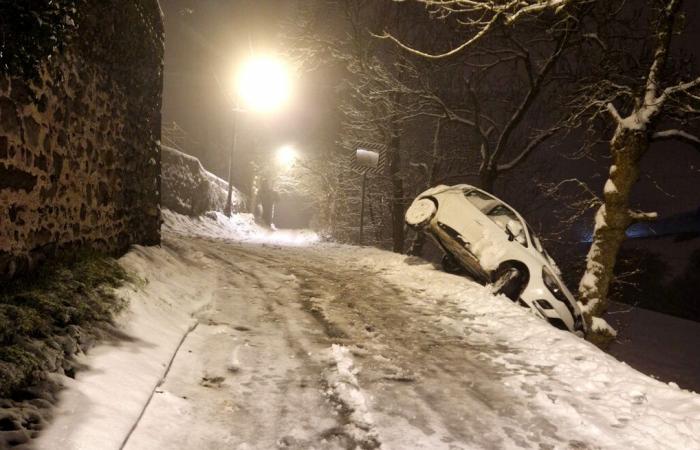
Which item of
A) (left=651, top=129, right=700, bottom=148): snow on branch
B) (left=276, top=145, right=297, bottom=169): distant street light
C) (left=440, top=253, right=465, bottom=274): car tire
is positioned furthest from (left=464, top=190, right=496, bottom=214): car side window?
(left=276, top=145, right=297, bottom=169): distant street light

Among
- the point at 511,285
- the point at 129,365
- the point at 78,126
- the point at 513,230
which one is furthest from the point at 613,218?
the point at 78,126

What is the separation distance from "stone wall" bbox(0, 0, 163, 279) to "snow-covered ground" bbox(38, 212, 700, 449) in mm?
916

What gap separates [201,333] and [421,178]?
1788cm

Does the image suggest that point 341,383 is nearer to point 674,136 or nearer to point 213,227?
point 674,136

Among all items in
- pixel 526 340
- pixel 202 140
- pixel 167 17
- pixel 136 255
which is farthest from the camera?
pixel 202 140

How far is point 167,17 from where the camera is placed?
32.3 m

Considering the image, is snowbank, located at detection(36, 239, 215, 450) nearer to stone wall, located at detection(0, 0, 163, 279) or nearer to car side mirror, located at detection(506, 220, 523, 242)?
stone wall, located at detection(0, 0, 163, 279)

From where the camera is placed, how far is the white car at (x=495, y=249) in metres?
7.54

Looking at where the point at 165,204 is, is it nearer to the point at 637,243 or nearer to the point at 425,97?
the point at 425,97

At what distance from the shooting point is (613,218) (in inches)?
317

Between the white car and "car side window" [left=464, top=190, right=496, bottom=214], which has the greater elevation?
"car side window" [left=464, top=190, right=496, bottom=214]

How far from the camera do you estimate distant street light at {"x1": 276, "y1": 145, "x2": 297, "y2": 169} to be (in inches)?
1418

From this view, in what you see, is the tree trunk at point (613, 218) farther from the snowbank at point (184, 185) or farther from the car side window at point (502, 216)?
the snowbank at point (184, 185)

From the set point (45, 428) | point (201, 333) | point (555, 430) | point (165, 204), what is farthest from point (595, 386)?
point (165, 204)
